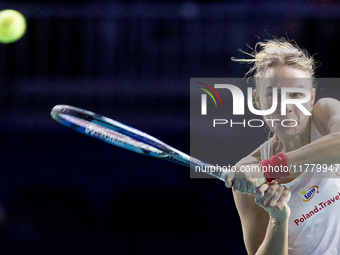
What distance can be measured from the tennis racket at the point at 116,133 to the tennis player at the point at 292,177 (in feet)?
1.20

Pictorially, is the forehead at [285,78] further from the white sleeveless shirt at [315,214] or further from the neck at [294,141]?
the white sleeveless shirt at [315,214]

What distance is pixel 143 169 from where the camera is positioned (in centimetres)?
800

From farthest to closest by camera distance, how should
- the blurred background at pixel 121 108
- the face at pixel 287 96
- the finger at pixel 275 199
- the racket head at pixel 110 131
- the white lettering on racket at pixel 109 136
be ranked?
the blurred background at pixel 121 108 < the white lettering on racket at pixel 109 136 < the racket head at pixel 110 131 < the face at pixel 287 96 < the finger at pixel 275 199

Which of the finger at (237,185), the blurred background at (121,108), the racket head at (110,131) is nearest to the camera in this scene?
the finger at (237,185)

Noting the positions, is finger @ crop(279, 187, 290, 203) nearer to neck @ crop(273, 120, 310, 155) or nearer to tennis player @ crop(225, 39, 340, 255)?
tennis player @ crop(225, 39, 340, 255)

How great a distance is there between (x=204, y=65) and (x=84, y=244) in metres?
2.58

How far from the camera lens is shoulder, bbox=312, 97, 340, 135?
11.1 ft

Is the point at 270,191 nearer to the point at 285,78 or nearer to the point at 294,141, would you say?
the point at 294,141

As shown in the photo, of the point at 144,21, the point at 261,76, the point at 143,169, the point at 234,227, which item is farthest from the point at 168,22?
the point at 261,76

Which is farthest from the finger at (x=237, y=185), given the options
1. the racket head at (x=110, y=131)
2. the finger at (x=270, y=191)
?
the racket head at (x=110, y=131)

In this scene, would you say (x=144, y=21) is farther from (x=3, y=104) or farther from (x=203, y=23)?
(x=3, y=104)

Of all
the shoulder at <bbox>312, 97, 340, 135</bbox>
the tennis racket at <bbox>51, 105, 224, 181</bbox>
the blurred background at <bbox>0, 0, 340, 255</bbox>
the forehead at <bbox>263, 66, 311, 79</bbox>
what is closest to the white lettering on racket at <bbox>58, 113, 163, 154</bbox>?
the tennis racket at <bbox>51, 105, 224, 181</bbox>

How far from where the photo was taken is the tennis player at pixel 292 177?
131 inches

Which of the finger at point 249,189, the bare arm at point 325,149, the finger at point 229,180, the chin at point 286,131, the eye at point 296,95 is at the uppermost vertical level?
the eye at point 296,95
